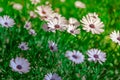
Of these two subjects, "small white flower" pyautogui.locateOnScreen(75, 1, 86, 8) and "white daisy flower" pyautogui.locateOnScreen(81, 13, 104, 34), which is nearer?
"white daisy flower" pyautogui.locateOnScreen(81, 13, 104, 34)

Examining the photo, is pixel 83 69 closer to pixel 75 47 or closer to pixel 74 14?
pixel 75 47

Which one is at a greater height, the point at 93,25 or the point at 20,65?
the point at 93,25

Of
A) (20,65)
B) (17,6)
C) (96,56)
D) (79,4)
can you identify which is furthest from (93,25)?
(79,4)

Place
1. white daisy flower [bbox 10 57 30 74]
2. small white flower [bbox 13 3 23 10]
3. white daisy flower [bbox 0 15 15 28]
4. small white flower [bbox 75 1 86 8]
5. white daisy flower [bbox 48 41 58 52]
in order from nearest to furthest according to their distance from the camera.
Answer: white daisy flower [bbox 10 57 30 74] → white daisy flower [bbox 48 41 58 52] → white daisy flower [bbox 0 15 15 28] → small white flower [bbox 13 3 23 10] → small white flower [bbox 75 1 86 8]

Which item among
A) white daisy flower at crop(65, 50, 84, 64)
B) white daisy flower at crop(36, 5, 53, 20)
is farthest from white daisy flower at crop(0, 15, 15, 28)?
white daisy flower at crop(65, 50, 84, 64)

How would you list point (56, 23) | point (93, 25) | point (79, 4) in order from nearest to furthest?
point (56, 23), point (93, 25), point (79, 4)

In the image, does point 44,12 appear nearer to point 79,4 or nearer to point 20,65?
point 20,65

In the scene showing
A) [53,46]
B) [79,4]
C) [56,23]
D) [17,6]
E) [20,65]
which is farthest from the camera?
[79,4]

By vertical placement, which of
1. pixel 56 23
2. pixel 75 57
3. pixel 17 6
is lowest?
pixel 75 57

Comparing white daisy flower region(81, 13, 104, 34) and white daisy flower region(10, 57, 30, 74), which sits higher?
white daisy flower region(81, 13, 104, 34)

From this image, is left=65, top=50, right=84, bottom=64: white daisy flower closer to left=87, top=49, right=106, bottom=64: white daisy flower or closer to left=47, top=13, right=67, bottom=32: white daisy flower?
left=87, top=49, right=106, bottom=64: white daisy flower

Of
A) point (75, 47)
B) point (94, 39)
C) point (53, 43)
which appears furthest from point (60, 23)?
point (94, 39)
